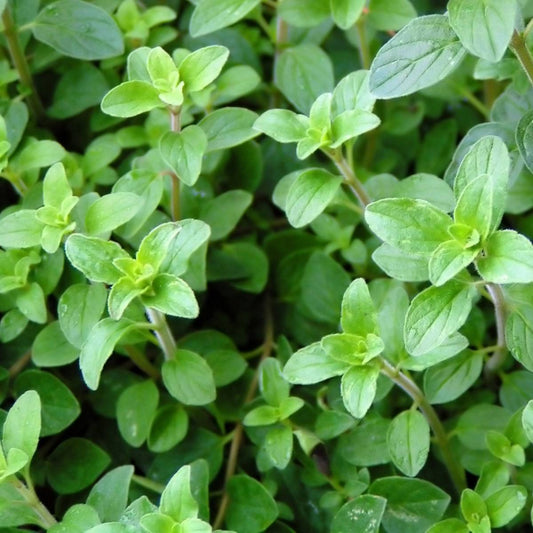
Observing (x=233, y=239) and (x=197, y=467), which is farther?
(x=233, y=239)

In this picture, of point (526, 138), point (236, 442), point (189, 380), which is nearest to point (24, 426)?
point (189, 380)

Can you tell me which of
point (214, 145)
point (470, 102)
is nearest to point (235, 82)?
point (214, 145)

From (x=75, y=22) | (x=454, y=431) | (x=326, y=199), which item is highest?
(x=75, y=22)

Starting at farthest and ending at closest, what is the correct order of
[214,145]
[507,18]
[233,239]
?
[233,239], [214,145], [507,18]

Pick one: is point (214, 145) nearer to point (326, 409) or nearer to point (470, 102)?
point (326, 409)

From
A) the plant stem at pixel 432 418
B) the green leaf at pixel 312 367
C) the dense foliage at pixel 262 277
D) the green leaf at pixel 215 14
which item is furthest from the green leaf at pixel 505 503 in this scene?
the green leaf at pixel 215 14

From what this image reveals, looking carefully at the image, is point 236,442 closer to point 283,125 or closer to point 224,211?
point 224,211
